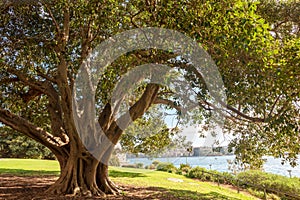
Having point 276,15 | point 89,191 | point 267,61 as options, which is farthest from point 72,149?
point 276,15

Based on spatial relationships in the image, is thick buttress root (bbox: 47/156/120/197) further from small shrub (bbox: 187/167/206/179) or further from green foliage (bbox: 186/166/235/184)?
small shrub (bbox: 187/167/206/179)

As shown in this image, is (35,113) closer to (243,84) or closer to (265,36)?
(243,84)

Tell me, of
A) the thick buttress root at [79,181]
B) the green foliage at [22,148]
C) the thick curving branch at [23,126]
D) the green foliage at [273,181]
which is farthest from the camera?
the green foliage at [22,148]

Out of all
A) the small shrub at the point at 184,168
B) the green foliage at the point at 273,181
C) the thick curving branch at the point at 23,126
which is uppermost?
the thick curving branch at the point at 23,126

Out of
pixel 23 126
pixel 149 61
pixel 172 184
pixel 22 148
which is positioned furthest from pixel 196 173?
pixel 22 148

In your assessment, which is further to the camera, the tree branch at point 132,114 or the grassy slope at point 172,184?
the grassy slope at point 172,184

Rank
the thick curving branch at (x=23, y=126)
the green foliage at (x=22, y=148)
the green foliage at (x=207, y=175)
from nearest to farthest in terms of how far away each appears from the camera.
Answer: the thick curving branch at (x=23, y=126) < the green foliage at (x=207, y=175) < the green foliage at (x=22, y=148)

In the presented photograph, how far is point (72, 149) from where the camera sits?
8.25 meters

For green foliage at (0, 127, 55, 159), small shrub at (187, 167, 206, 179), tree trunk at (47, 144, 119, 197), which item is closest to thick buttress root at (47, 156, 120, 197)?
tree trunk at (47, 144, 119, 197)

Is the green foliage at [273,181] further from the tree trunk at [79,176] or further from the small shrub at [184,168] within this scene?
the tree trunk at [79,176]

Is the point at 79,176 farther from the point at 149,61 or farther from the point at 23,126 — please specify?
the point at 149,61

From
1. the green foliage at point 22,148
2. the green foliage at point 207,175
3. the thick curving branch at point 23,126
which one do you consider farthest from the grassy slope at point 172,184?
the green foliage at point 22,148

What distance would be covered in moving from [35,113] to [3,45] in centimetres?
458

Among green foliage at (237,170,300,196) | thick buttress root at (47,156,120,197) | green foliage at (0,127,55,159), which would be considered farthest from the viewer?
green foliage at (0,127,55,159)
